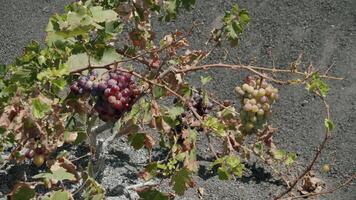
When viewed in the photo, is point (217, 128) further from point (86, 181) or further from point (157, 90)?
point (86, 181)

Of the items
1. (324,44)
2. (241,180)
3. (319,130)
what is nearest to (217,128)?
(241,180)

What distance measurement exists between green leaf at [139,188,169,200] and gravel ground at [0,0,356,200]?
1.06 meters

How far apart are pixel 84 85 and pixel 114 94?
13 centimetres

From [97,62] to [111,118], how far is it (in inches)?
8.5

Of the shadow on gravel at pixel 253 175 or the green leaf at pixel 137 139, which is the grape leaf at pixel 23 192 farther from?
the shadow on gravel at pixel 253 175

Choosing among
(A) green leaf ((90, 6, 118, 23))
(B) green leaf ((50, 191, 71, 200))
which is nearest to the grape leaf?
(B) green leaf ((50, 191, 71, 200))

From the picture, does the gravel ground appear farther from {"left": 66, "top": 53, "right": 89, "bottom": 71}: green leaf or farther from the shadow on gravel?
{"left": 66, "top": 53, "right": 89, "bottom": 71}: green leaf

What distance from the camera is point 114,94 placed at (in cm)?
208

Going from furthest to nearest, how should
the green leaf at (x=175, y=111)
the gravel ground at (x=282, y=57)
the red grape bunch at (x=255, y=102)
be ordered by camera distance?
the gravel ground at (x=282, y=57)
the red grape bunch at (x=255, y=102)
the green leaf at (x=175, y=111)

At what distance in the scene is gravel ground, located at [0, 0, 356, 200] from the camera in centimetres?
334

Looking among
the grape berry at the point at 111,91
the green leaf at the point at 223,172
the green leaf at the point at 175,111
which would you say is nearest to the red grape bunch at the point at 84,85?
the grape berry at the point at 111,91

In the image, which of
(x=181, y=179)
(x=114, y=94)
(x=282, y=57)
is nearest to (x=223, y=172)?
(x=181, y=179)

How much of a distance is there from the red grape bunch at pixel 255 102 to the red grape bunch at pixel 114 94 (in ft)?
1.29

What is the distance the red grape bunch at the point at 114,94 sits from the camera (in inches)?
82.0
